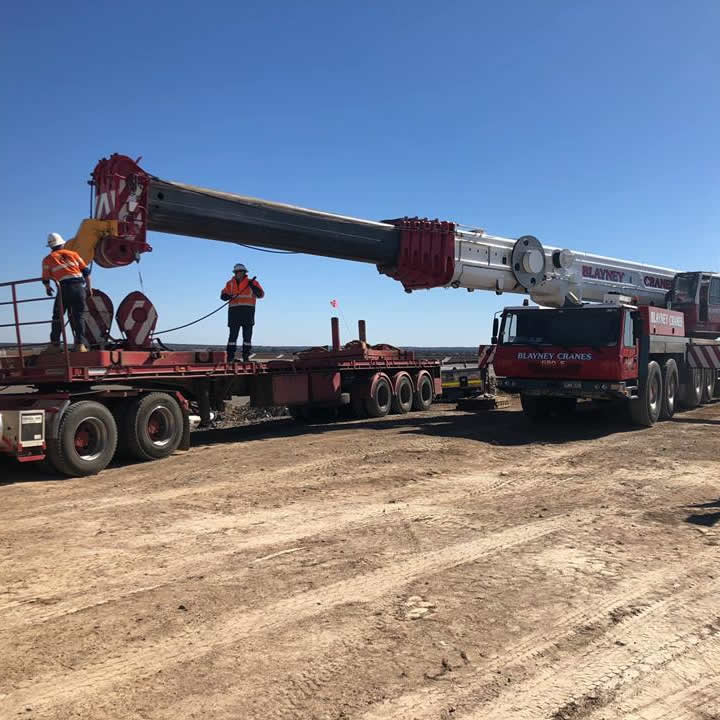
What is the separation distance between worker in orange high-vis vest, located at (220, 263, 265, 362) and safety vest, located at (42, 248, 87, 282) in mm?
3623

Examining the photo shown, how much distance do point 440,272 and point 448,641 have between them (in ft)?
32.8

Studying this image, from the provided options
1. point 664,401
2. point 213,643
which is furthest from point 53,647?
point 664,401

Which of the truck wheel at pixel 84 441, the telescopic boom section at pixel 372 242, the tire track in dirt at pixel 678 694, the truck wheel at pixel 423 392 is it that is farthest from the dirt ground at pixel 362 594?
the truck wheel at pixel 423 392

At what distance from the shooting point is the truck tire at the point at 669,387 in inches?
565

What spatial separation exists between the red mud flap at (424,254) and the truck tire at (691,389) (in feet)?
22.4

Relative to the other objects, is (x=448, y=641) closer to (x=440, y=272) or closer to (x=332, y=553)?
(x=332, y=553)

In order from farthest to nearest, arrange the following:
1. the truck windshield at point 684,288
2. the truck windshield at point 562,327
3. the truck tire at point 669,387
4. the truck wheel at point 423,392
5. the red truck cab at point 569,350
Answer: the truck windshield at point 684,288 → the truck wheel at point 423,392 → the truck tire at point 669,387 → the truck windshield at point 562,327 → the red truck cab at point 569,350

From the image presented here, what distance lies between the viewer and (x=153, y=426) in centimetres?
1024

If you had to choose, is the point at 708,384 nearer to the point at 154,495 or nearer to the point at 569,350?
the point at 569,350

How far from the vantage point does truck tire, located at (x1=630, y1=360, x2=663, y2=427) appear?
13086mm

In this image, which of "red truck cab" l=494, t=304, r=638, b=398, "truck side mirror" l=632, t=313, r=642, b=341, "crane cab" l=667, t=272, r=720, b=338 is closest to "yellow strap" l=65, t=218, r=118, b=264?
"red truck cab" l=494, t=304, r=638, b=398

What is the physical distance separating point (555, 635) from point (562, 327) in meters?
9.56

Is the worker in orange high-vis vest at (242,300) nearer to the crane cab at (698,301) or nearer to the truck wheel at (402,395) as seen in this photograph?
the truck wheel at (402,395)

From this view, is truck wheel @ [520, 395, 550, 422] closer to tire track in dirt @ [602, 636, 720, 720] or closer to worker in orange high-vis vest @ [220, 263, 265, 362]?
worker in orange high-vis vest @ [220, 263, 265, 362]
